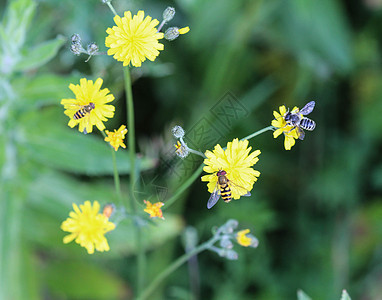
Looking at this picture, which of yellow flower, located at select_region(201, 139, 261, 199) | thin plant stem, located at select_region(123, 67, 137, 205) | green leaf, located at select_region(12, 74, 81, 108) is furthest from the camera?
green leaf, located at select_region(12, 74, 81, 108)

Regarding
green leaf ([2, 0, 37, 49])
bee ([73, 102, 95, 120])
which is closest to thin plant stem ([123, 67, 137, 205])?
bee ([73, 102, 95, 120])

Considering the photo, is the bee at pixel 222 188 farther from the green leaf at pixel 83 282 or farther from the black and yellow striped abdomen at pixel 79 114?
the green leaf at pixel 83 282

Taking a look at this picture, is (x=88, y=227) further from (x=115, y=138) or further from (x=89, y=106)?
(x=89, y=106)

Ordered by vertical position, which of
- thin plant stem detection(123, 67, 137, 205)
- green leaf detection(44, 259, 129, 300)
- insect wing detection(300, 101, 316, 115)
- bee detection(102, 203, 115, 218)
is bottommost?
bee detection(102, 203, 115, 218)

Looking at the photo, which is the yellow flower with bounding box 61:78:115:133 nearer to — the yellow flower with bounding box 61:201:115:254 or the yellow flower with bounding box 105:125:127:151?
the yellow flower with bounding box 105:125:127:151

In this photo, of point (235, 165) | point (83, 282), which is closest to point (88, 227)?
point (235, 165)

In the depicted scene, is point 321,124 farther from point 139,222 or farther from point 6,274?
point 6,274

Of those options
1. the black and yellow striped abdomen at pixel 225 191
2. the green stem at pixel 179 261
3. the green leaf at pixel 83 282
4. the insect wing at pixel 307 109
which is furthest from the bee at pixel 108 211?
the green leaf at pixel 83 282

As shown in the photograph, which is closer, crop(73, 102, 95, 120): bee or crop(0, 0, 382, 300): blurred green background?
crop(73, 102, 95, 120): bee

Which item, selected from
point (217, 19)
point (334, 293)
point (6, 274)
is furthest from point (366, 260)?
point (6, 274)
